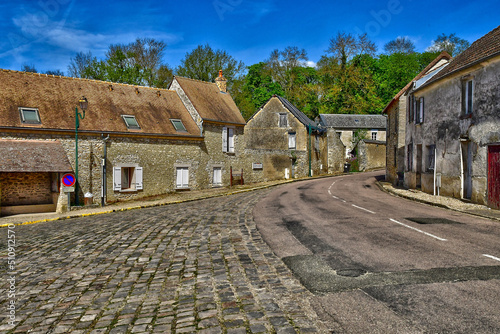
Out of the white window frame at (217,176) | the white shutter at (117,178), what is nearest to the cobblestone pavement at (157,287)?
the white shutter at (117,178)

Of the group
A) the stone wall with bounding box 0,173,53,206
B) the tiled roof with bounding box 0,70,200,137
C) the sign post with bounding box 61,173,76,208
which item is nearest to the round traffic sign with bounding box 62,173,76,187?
the sign post with bounding box 61,173,76,208

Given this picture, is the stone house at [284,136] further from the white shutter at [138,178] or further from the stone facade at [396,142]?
the white shutter at [138,178]

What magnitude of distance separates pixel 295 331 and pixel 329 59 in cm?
6103

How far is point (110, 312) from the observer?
4727 mm

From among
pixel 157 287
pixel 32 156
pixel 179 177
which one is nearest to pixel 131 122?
pixel 179 177

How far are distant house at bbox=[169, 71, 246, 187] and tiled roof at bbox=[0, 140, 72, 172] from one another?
7697mm

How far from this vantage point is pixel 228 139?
29.2 metres

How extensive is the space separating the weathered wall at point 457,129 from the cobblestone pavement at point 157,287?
33.3 feet

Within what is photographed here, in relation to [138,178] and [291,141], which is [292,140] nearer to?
[291,141]

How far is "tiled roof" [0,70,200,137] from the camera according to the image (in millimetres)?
20031

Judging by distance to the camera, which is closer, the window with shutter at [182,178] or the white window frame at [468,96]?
the white window frame at [468,96]

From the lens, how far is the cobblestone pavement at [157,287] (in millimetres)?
4344

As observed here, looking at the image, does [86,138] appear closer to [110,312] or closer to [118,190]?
[118,190]

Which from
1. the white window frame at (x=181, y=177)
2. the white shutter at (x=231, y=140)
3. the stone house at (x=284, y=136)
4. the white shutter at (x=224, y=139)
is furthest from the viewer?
the stone house at (x=284, y=136)
